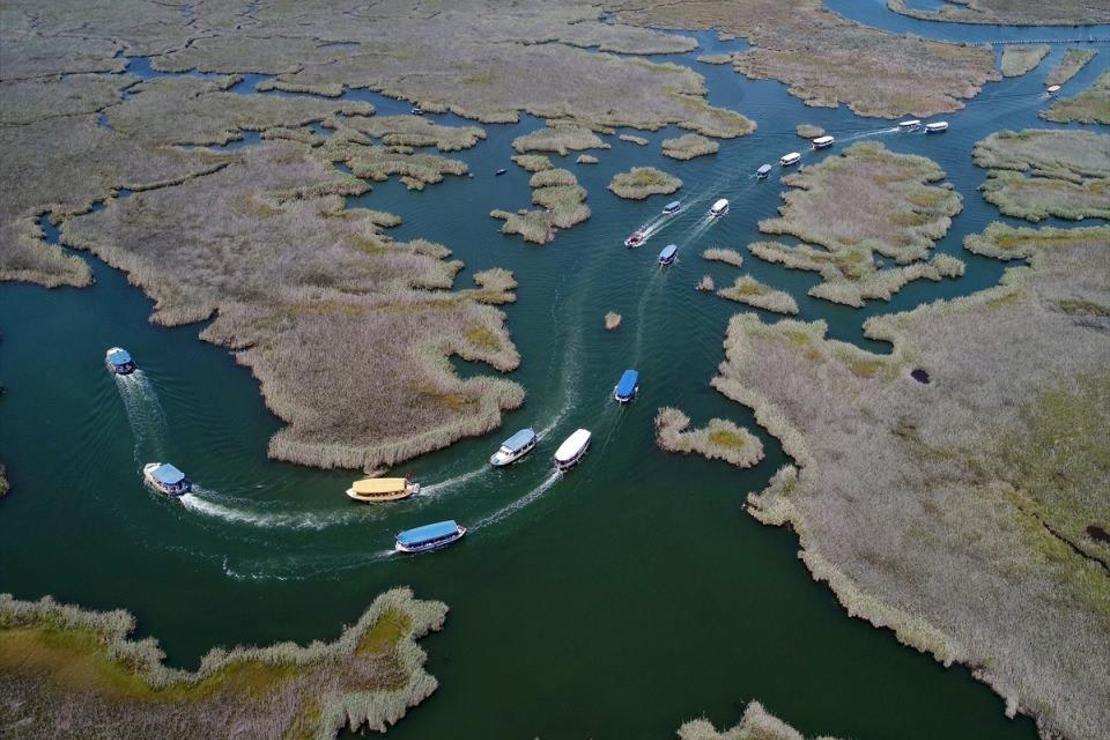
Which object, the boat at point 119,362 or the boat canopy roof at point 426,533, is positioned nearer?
the boat canopy roof at point 426,533

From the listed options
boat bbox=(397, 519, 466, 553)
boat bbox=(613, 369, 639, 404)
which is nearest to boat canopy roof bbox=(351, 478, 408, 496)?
boat bbox=(397, 519, 466, 553)

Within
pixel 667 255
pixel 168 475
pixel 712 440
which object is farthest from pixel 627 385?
pixel 168 475

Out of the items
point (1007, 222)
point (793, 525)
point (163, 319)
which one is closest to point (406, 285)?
point (163, 319)

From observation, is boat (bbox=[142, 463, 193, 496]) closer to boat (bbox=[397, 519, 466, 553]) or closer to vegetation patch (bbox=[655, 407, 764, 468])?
boat (bbox=[397, 519, 466, 553])

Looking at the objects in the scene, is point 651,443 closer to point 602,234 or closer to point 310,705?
point 310,705

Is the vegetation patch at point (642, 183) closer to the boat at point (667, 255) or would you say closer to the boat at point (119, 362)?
the boat at point (667, 255)

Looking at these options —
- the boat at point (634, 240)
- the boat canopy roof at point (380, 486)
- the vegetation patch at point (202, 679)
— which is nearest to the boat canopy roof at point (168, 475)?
the vegetation patch at point (202, 679)
